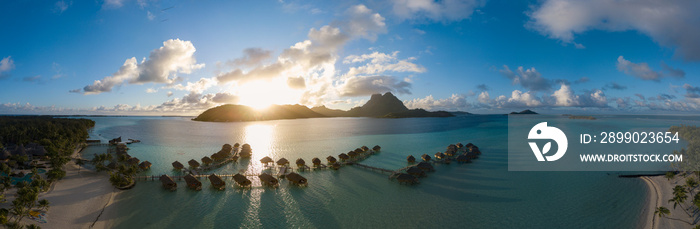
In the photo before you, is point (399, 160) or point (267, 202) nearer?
point (267, 202)

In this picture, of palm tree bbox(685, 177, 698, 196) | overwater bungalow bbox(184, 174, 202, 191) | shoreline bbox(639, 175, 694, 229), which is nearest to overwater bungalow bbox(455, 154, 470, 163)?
shoreline bbox(639, 175, 694, 229)

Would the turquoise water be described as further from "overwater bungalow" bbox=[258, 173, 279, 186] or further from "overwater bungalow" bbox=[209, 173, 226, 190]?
"overwater bungalow" bbox=[258, 173, 279, 186]

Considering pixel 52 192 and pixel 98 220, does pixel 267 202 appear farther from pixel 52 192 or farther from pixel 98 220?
pixel 52 192

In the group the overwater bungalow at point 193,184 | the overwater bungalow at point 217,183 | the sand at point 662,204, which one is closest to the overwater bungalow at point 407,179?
the sand at point 662,204

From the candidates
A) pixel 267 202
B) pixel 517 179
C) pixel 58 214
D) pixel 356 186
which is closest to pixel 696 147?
pixel 517 179

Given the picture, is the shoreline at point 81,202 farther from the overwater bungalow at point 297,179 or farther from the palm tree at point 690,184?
the palm tree at point 690,184

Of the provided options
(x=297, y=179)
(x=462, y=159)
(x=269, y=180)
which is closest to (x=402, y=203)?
(x=297, y=179)
